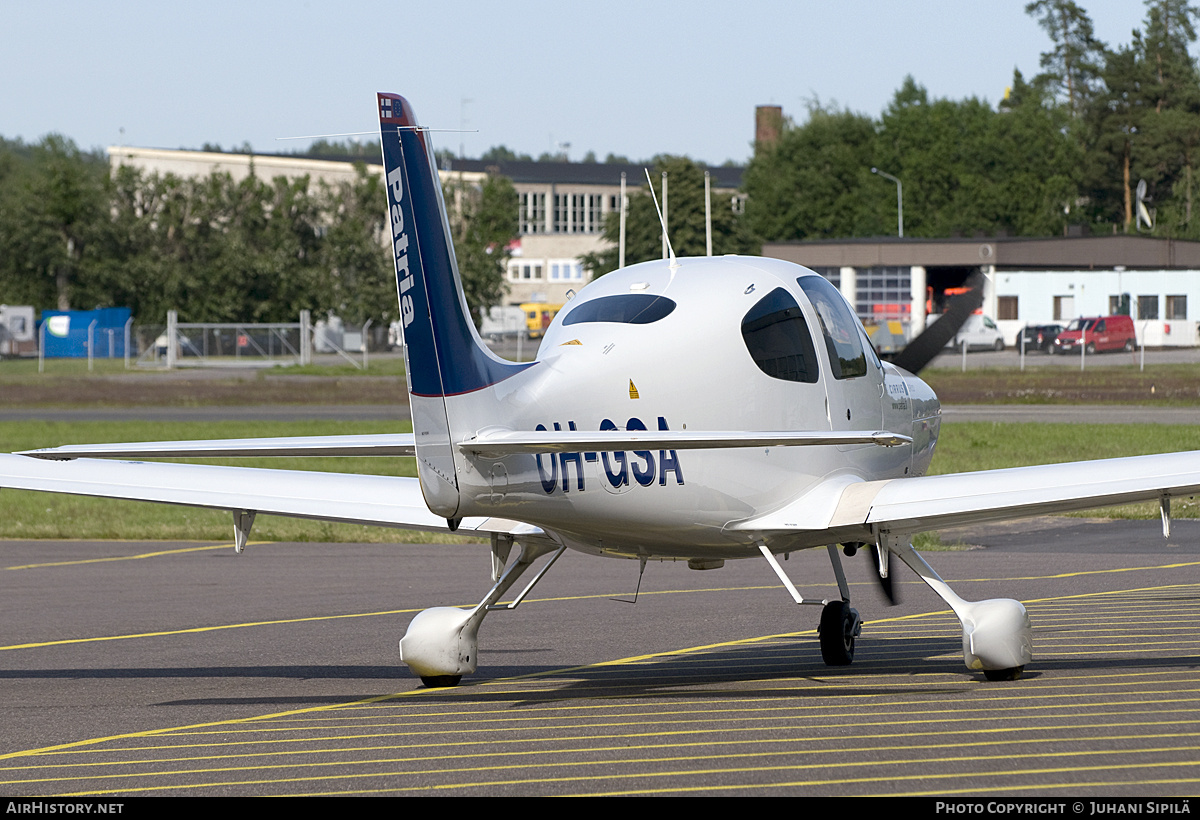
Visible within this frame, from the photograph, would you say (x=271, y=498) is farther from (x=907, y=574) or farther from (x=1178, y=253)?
(x=1178, y=253)

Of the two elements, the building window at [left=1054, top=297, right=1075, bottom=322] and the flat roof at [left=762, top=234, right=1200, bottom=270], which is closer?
the flat roof at [left=762, top=234, right=1200, bottom=270]

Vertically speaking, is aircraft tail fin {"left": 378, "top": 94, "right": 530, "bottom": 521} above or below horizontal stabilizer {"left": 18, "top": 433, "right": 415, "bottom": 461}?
above

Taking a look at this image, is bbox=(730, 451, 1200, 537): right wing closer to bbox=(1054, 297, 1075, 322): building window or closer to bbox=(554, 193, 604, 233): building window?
bbox=(1054, 297, 1075, 322): building window

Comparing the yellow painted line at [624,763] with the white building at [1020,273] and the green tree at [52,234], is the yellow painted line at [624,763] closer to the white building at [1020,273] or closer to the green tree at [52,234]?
the white building at [1020,273]

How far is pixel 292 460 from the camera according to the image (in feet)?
94.1

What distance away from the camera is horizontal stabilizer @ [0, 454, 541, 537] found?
378 inches

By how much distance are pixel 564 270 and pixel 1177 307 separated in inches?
2793

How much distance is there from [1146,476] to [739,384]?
2.54 m

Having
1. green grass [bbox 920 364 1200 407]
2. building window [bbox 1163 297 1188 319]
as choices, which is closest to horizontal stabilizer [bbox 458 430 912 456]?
green grass [bbox 920 364 1200 407]

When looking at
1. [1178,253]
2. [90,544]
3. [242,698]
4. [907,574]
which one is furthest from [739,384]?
[1178,253]

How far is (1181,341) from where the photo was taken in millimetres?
73062

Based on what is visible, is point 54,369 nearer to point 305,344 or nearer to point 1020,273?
point 305,344

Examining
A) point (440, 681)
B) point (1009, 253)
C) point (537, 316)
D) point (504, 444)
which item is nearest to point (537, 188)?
point (537, 316)

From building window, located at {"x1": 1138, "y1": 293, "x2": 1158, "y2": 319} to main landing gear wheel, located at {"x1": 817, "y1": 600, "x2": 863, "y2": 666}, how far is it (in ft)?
234
